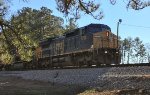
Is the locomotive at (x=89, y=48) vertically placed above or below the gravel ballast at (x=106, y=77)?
above

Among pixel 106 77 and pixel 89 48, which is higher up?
pixel 89 48

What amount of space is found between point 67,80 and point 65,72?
225 centimetres

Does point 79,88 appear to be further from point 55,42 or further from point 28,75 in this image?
point 55,42

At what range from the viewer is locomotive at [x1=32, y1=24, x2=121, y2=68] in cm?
3053

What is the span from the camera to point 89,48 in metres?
31.1

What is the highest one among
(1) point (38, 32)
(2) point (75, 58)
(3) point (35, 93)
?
(1) point (38, 32)

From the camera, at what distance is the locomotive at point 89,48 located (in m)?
30.5

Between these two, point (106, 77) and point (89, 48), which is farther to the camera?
point (89, 48)

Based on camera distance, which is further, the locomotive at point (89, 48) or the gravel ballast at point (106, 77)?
the locomotive at point (89, 48)

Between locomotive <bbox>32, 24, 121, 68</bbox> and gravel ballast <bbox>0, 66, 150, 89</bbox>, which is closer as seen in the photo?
gravel ballast <bbox>0, 66, 150, 89</bbox>

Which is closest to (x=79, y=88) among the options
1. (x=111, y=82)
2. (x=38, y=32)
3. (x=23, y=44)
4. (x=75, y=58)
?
(x=111, y=82)

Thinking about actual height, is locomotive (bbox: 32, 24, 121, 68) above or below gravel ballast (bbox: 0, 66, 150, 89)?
above

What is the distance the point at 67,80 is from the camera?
2614cm

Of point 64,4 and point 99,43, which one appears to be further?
point 99,43
